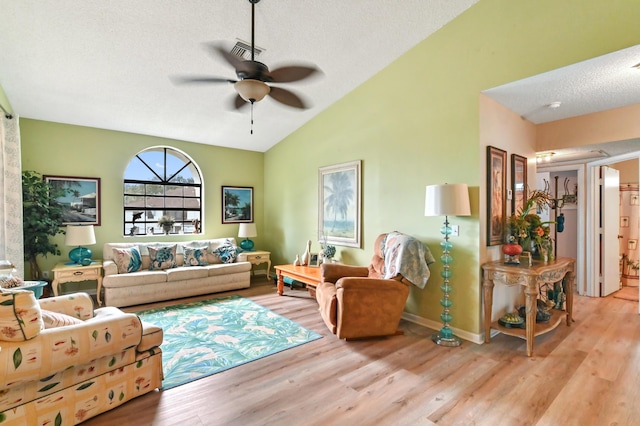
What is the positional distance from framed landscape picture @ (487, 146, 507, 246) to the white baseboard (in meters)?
0.96

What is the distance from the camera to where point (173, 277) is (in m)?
4.59

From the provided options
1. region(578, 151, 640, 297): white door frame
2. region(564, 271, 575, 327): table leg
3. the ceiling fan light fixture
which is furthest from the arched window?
region(578, 151, 640, 297): white door frame

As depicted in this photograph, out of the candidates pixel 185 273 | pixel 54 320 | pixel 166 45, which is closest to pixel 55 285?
pixel 185 273

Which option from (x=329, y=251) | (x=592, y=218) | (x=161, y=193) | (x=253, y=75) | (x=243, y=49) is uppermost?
(x=243, y=49)

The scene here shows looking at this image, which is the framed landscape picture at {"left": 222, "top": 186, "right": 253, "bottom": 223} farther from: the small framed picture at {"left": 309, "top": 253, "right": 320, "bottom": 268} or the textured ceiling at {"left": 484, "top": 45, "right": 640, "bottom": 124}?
the textured ceiling at {"left": 484, "top": 45, "right": 640, "bottom": 124}

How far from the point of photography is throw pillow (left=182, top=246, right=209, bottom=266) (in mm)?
5047

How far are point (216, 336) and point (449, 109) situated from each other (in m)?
3.54

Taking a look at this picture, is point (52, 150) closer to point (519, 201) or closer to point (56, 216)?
point (56, 216)

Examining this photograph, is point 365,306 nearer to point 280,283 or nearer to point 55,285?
point 280,283

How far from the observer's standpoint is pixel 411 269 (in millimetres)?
3242

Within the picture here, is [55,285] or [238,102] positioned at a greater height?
[238,102]

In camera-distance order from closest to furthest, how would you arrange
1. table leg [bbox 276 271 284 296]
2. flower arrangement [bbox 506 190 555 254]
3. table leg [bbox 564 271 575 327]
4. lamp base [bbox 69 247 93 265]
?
flower arrangement [bbox 506 190 555 254] → table leg [bbox 564 271 575 327] → lamp base [bbox 69 247 93 265] → table leg [bbox 276 271 284 296]

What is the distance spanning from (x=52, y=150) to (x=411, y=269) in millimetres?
5375

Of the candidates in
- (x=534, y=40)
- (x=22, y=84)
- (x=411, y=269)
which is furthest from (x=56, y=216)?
(x=534, y=40)
